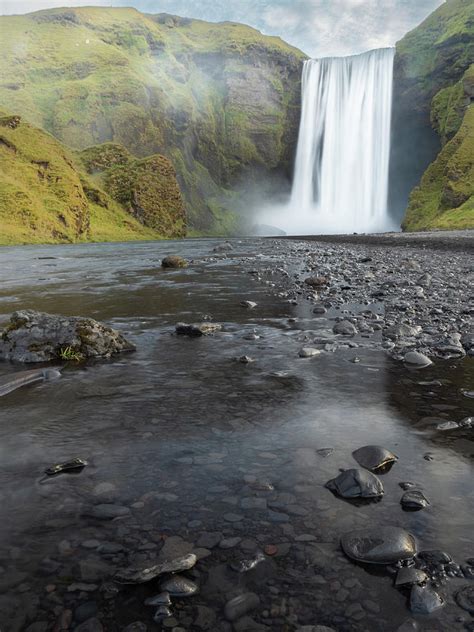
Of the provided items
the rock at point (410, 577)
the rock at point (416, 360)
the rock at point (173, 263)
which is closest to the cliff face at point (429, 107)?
the rock at point (173, 263)

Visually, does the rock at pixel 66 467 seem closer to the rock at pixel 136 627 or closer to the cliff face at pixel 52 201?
the rock at pixel 136 627

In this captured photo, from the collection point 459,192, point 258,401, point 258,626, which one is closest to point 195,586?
point 258,626

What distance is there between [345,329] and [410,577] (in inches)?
276

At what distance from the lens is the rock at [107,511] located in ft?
10.8

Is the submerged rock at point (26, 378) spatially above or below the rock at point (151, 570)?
below

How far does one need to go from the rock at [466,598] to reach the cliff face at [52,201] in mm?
84596

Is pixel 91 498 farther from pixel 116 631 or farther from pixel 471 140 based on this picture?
pixel 471 140

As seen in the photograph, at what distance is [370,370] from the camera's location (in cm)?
688

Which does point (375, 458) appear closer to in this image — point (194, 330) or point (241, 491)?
point (241, 491)

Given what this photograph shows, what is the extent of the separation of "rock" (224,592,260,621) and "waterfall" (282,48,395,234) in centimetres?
15160

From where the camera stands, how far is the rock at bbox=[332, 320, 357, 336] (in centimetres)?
927

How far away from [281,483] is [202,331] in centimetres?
615

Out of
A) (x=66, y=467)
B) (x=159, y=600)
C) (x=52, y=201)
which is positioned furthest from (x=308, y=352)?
(x=52, y=201)

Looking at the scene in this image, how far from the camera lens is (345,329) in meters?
9.34
